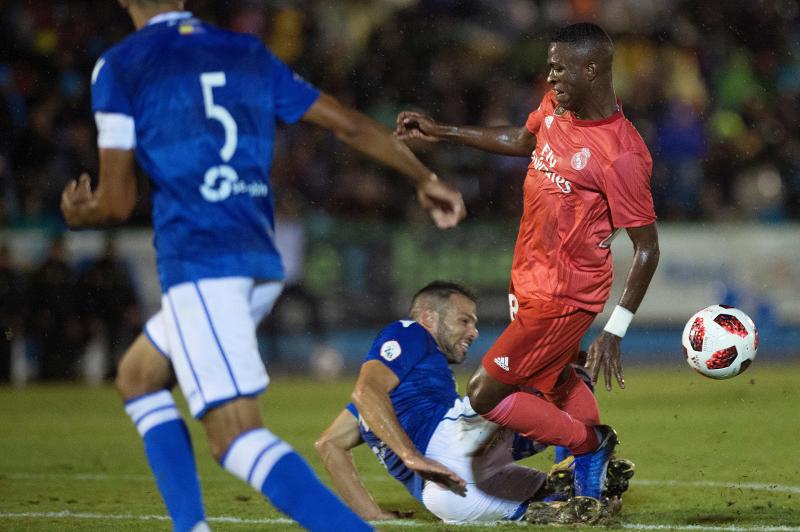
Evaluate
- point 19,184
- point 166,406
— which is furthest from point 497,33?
point 166,406

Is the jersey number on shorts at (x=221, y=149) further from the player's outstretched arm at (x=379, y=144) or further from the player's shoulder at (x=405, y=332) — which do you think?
the player's shoulder at (x=405, y=332)

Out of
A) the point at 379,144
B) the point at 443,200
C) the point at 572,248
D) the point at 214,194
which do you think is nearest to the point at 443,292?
the point at 572,248

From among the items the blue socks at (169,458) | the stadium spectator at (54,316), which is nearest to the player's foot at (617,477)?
the blue socks at (169,458)

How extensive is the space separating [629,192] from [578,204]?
352 millimetres

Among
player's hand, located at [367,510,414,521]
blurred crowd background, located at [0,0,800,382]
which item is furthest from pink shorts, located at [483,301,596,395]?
blurred crowd background, located at [0,0,800,382]

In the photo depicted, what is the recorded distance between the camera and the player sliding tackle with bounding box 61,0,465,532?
438cm

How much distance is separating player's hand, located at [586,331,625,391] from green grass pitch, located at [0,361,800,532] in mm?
738

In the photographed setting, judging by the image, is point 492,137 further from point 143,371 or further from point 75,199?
point 75,199

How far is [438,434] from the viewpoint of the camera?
6.25m

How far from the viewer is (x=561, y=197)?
623 cm

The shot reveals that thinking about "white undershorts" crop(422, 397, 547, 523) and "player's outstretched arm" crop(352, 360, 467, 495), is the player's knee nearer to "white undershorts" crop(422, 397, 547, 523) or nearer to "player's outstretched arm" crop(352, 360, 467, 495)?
"white undershorts" crop(422, 397, 547, 523)

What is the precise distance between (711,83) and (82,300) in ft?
33.0

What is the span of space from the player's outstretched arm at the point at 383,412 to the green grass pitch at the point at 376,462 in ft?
1.65

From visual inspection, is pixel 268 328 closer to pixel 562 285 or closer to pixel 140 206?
pixel 140 206
